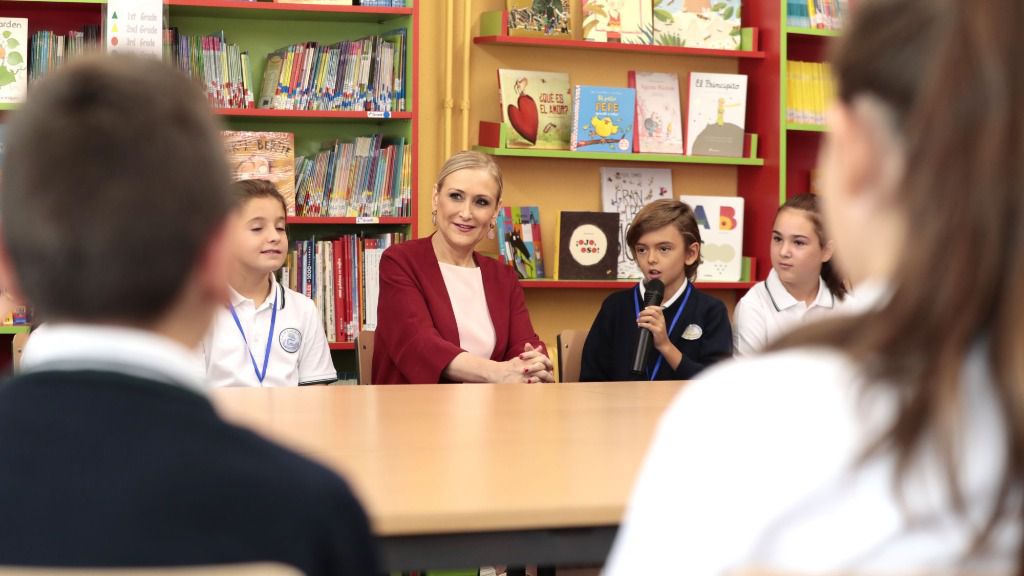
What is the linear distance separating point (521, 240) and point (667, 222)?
0.97 metres

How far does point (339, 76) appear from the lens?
416 cm

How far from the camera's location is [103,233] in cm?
80

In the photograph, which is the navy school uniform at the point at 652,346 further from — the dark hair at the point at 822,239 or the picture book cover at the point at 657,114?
the picture book cover at the point at 657,114

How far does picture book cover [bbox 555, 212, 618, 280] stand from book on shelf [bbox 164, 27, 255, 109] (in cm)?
129

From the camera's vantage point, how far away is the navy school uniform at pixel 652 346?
336 centimetres

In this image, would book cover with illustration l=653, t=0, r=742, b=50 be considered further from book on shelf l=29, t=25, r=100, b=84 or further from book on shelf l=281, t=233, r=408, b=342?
book on shelf l=29, t=25, r=100, b=84

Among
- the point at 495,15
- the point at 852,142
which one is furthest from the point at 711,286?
the point at 852,142

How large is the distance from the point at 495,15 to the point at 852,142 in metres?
3.74

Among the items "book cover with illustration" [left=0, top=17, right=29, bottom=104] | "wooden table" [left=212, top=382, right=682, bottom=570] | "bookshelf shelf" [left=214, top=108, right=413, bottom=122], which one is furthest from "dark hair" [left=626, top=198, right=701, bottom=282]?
"book cover with illustration" [left=0, top=17, right=29, bottom=104]

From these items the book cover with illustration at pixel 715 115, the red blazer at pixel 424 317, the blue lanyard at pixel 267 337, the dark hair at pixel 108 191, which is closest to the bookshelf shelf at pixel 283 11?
the red blazer at pixel 424 317

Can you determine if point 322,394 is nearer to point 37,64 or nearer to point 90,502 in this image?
point 90,502

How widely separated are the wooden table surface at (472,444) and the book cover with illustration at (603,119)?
2.04 metres

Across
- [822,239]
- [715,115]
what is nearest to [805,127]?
[715,115]

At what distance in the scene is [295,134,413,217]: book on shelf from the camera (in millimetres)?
4152
